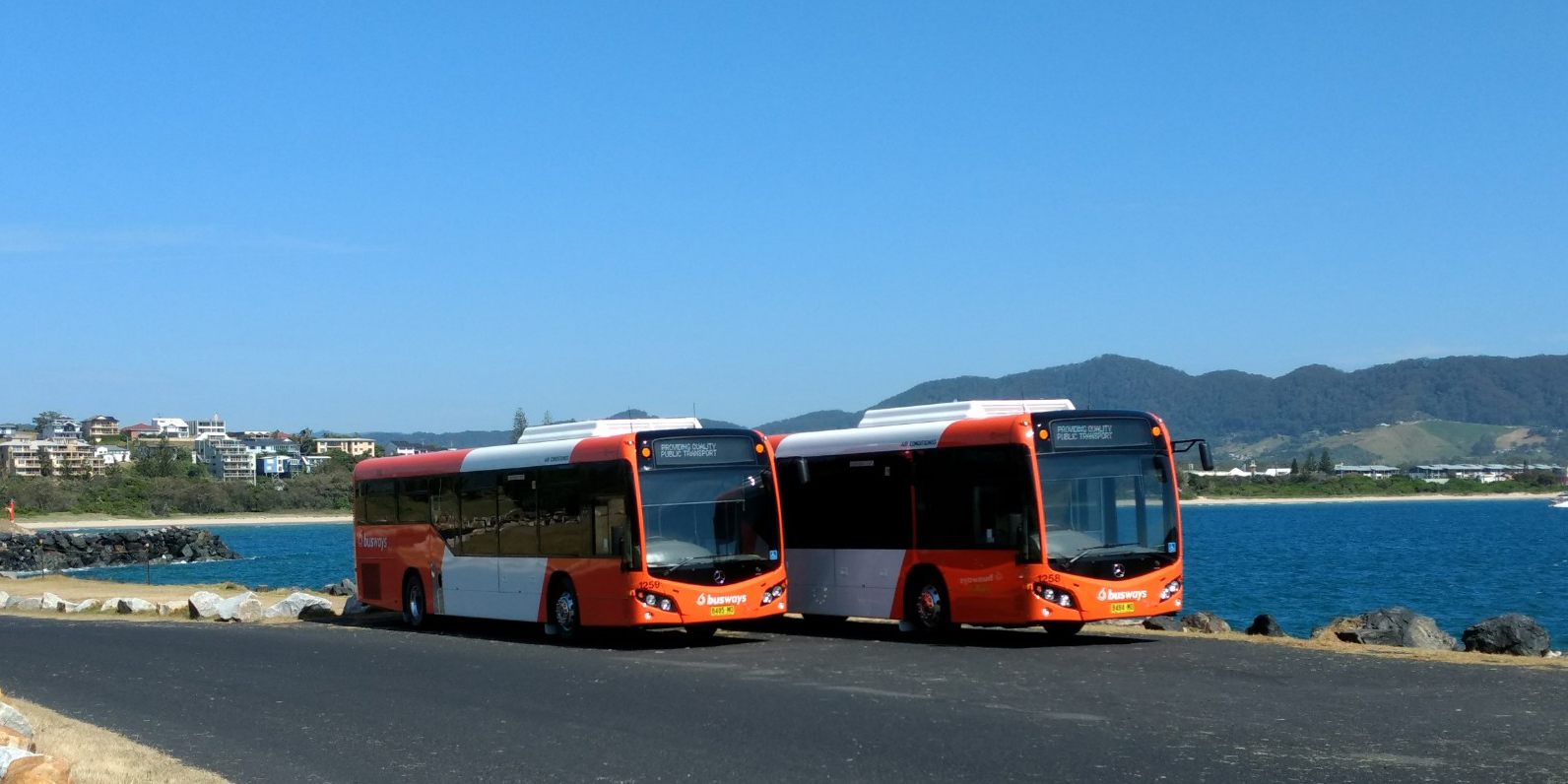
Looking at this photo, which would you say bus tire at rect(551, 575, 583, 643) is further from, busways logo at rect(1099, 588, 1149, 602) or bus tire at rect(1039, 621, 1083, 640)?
busways logo at rect(1099, 588, 1149, 602)

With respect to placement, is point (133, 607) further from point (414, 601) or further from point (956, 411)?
point (956, 411)

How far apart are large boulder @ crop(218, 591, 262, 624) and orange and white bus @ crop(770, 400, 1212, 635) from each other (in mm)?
12578

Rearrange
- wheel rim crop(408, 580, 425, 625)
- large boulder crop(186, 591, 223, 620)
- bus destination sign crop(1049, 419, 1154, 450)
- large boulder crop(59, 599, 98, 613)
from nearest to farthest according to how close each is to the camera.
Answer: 1. bus destination sign crop(1049, 419, 1154, 450)
2. wheel rim crop(408, 580, 425, 625)
3. large boulder crop(186, 591, 223, 620)
4. large boulder crop(59, 599, 98, 613)

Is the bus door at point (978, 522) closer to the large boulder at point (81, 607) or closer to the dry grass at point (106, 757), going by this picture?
the dry grass at point (106, 757)

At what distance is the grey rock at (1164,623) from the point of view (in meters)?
24.9

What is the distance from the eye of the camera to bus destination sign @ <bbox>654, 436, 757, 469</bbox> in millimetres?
21594

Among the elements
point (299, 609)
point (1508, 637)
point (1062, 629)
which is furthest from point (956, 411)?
point (299, 609)

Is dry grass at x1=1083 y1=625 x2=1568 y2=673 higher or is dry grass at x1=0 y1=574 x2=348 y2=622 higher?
dry grass at x1=0 y1=574 x2=348 y2=622

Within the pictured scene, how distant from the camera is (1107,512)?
2028cm

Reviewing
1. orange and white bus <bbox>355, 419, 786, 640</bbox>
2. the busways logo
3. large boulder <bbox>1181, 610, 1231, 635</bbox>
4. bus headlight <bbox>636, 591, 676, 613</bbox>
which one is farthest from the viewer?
large boulder <bbox>1181, 610, 1231, 635</bbox>

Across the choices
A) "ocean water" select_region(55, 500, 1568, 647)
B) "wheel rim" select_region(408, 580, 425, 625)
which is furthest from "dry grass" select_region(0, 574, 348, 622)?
"ocean water" select_region(55, 500, 1568, 647)

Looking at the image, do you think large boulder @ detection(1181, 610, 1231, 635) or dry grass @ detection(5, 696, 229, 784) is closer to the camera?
dry grass @ detection(5, 696, 229, 784)

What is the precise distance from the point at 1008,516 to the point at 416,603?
458 inches

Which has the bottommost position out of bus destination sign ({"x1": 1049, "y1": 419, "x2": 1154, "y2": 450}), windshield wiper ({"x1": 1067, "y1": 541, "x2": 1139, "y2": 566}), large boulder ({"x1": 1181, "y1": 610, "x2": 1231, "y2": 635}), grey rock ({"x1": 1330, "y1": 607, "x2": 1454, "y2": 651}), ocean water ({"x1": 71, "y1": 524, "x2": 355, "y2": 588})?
ocean water ({"x1": 71, "y1": 524, "x2": 355, "y2": 588})
